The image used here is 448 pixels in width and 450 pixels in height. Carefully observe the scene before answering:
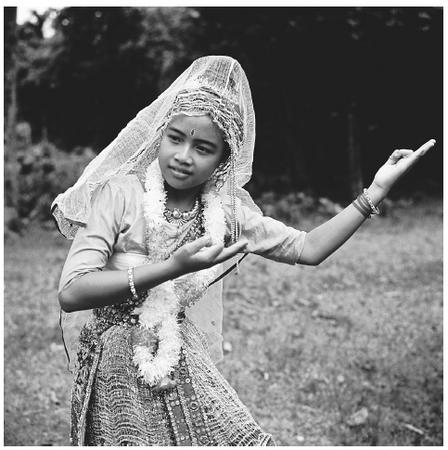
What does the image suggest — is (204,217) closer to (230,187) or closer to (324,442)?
(230,187)

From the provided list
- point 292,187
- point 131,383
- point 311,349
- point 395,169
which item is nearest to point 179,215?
point 131,383

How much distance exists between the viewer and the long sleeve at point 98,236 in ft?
5.90

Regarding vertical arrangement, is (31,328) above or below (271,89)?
below

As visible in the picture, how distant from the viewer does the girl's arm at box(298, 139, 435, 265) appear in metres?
2.11

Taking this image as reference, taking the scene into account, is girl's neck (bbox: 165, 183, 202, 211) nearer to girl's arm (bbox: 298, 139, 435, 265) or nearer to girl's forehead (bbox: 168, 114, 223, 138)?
girl's forehead (bbox: 168, 114, 223, 138)

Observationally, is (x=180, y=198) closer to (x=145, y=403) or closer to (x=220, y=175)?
(x=220, y=175)

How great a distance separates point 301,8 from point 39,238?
487cm

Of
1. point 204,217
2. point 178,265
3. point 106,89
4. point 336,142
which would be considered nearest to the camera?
point 178,265

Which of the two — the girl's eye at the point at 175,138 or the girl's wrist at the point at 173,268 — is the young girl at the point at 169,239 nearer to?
the girl's eye at the point at 175,138

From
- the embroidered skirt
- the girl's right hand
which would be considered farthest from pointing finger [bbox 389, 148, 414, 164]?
the embroidered skirt

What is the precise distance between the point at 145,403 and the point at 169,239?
49 cm

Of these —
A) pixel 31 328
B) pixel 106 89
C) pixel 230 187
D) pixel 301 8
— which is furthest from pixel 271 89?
pixel 230 187

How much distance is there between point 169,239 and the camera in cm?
200

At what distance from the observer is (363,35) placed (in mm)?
9930
